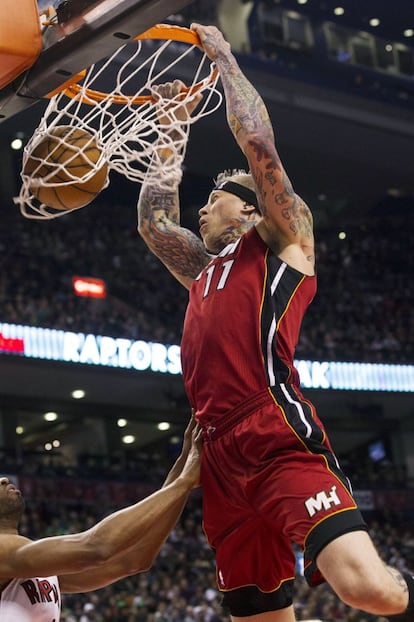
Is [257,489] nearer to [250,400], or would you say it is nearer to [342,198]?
[250,400]

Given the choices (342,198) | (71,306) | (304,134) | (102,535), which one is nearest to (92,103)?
(102,535)

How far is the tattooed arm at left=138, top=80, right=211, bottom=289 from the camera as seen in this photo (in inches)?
171

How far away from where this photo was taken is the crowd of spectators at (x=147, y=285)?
19.7 metres

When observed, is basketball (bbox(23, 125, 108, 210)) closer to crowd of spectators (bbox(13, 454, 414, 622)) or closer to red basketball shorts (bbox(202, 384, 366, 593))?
red basketball shorts (bbox(202, 384, 366, 593))

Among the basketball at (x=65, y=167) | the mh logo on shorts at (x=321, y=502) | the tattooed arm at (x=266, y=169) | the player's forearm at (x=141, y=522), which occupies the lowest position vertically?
the mh logo on shorts at (x=321, y=502)

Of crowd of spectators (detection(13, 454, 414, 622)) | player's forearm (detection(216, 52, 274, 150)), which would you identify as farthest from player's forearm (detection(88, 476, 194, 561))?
crowd of spectators (detection(13, 454, 414, 622))

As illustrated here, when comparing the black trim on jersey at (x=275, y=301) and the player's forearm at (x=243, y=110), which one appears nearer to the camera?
the black trim on jersey at (x=275, y=301)

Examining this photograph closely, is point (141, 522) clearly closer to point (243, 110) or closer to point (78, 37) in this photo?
point (243, 110)

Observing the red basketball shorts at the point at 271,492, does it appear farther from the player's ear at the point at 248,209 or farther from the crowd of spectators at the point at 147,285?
the crowd of spectators at the point at 147,285

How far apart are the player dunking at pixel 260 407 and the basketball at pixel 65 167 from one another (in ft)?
2.52

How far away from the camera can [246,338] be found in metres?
3.58

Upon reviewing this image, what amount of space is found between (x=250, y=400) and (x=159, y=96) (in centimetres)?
175

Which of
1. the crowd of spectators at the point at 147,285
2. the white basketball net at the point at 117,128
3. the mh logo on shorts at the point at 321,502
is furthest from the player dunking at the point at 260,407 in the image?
the crowd of spectators at the point at 147,285

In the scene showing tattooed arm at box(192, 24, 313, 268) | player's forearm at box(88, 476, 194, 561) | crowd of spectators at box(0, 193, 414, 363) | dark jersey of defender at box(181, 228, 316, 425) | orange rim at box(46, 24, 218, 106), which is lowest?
player's forearm at box(88, 476, 194, 561)
